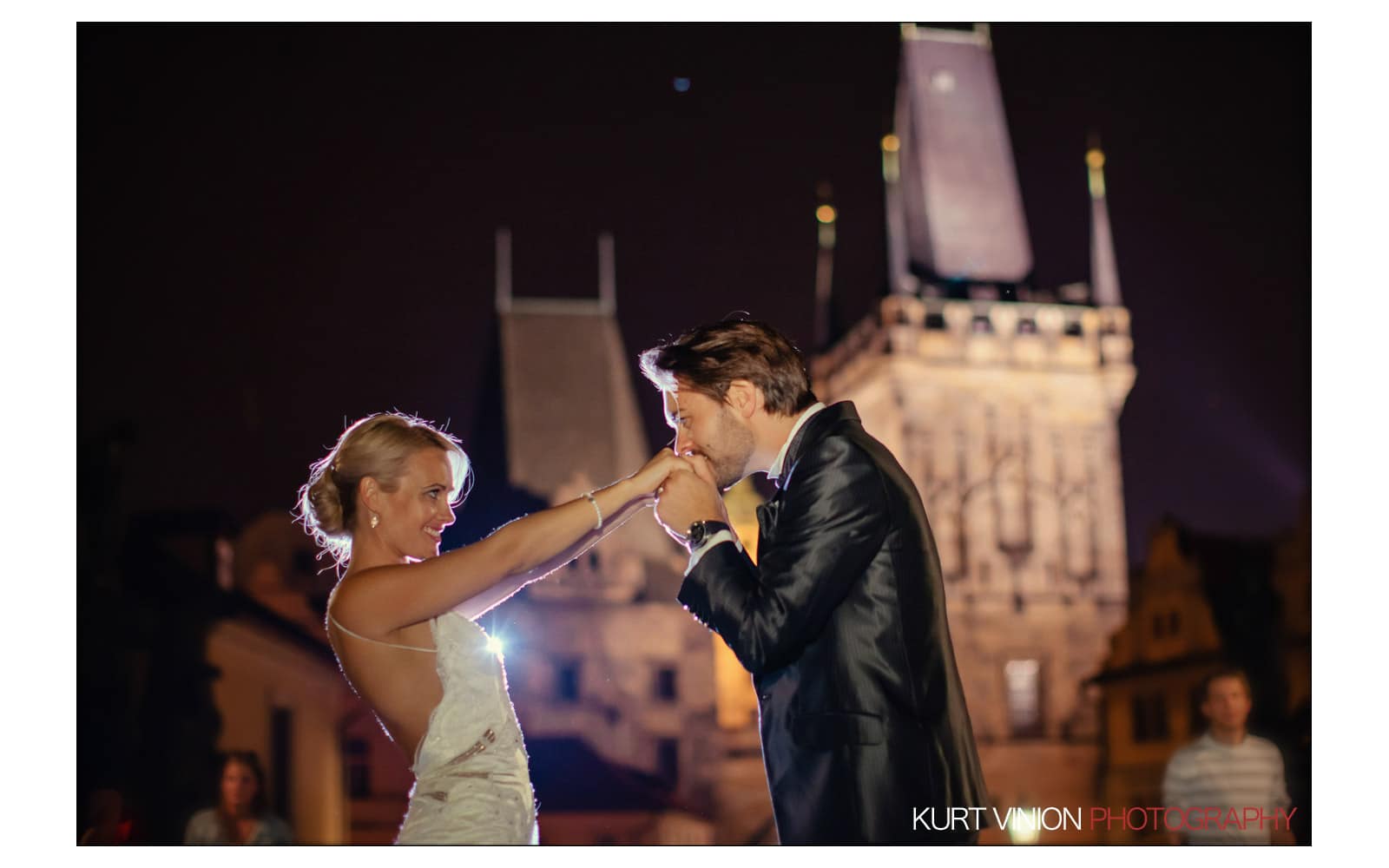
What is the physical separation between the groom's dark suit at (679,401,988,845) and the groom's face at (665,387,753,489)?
0.54 feet

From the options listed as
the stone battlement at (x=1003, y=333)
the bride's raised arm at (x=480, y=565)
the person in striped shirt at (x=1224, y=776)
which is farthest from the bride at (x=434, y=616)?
the stone battlement at (x=1003, y=333)

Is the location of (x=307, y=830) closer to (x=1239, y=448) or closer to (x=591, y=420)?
(x=1239, y=448)

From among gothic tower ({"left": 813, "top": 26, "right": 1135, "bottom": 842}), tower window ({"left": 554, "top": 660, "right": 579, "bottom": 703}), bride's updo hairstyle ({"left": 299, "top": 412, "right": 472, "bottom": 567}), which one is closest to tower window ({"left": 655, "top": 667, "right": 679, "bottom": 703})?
tower window ({"left": 554, "top": 660, "right": 579, "bottom": 703})

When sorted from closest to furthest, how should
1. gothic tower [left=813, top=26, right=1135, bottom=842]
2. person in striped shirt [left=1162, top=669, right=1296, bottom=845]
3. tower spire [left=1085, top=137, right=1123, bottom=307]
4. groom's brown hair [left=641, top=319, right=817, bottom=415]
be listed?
groom's brown hair [left=641, top=319, right=817, bottom=415] < person in striped shirt [left=1162, top=669, right=1296, bottom=845] < gothic tower [left=813, top=26, right=1135, bottom=842] < tower spire [left=1085, top=137, right=1123, bottom=307]

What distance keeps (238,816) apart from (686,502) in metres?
5.44

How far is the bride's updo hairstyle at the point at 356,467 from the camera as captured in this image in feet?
13.9

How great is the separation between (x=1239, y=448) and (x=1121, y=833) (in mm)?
9027

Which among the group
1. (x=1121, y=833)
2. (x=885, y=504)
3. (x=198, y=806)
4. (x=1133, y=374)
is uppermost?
(x=1133, y=374)

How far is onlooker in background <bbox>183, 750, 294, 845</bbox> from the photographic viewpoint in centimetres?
856

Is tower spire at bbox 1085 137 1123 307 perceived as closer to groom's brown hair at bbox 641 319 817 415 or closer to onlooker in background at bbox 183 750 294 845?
onlooker in background at bbox 183 750 294 845

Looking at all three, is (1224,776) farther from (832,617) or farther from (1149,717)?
(1149,717)

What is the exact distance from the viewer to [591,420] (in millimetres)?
48219

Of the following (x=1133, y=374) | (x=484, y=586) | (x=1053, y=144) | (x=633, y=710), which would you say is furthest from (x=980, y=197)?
(x=484, y=586)
